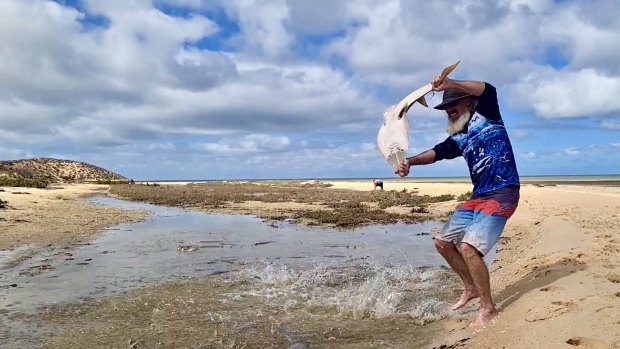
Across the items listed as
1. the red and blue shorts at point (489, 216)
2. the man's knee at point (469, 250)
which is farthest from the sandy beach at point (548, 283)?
the red and blue shorts at point (489, 216)

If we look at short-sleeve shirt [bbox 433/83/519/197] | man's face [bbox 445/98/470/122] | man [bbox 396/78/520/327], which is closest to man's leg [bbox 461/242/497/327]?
man [bbox 396/78/520/327]

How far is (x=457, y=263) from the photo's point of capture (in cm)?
592

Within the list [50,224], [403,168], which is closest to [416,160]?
[403,168]

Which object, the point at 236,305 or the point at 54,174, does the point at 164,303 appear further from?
the point at 54,174

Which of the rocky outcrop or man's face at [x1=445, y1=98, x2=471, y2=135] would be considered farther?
the rocky outcrop

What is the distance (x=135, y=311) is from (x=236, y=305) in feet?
4.44

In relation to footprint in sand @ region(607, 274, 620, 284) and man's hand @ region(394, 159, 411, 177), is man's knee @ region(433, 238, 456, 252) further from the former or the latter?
footprint in sand @ region(607, 274, 620, 284)

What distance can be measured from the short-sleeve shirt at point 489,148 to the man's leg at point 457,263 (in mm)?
745

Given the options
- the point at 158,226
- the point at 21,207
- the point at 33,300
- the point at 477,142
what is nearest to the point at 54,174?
the point at 21,207

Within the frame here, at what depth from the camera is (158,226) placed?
57.1 ft

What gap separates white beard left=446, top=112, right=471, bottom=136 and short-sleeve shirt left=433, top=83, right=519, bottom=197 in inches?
2.0

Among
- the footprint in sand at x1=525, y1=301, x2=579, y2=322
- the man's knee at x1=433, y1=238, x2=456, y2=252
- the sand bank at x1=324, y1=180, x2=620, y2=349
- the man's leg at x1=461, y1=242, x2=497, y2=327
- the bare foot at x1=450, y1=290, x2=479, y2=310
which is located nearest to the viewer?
the sand bank at x1=324, y1=180, x2=620, y2=349

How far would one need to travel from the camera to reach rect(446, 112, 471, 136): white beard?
5.49 meters

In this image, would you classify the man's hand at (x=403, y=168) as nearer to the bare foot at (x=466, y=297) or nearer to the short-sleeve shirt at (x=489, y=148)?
the short-sleeve shirt at (x=489, y=148)
